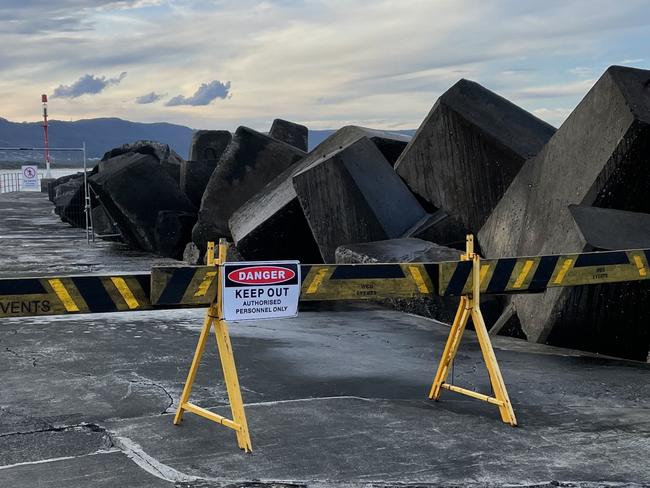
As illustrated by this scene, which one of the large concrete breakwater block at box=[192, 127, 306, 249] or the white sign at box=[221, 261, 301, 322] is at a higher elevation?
the large concrete breakwater block at box=[192, 127, 306, 249]

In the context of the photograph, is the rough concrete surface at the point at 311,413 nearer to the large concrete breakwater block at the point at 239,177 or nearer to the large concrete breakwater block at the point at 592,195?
the large concrete breakwater block at the point at 592,195

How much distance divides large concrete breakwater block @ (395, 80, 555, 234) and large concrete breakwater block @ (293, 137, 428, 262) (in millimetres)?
785

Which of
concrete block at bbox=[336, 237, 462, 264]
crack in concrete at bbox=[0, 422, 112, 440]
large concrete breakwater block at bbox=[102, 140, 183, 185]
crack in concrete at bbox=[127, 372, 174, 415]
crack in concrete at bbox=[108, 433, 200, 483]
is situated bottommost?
crack in concrete at bbox=[0, 422, 112, 440]

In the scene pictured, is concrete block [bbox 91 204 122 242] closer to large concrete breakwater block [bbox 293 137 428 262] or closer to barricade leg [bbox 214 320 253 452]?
large concrete breakwater block [bbox 293 137 428 262]

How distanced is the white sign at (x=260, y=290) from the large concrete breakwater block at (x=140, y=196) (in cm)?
1140

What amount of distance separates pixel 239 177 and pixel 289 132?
→ 7.17 metres

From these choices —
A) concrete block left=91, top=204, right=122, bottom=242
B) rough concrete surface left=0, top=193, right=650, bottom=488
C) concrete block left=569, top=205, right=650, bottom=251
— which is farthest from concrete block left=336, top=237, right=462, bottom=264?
concrete block left=91, top=204, right=122, bottom=242

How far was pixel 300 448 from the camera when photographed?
15.2ft

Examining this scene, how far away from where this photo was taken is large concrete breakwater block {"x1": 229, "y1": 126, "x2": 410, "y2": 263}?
1169 centimetres

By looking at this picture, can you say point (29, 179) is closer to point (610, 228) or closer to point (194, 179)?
point (194, 179)

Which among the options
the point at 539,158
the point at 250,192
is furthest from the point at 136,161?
the point at 539,158

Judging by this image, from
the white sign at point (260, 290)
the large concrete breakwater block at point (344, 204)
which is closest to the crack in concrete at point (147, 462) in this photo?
the white sign at point (260, 290)

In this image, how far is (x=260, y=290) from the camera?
4.94 m

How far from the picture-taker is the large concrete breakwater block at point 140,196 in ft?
53.9
